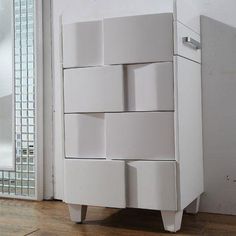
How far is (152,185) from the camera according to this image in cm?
142

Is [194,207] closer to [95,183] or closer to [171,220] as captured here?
[171,220]

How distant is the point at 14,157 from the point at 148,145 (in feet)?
3.16

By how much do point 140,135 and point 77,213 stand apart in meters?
0.43

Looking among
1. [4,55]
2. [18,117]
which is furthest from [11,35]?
[18,117]

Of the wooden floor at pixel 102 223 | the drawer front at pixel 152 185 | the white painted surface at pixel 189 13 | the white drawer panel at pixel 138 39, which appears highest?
the white painted surface at pixel 189 13

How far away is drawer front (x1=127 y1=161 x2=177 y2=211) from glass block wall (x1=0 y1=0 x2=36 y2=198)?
77cm

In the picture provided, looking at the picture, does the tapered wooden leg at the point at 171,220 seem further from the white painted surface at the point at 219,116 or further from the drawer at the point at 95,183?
the white painted surface at the point at 219,116

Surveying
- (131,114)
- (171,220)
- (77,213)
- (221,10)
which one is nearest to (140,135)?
(131,114)

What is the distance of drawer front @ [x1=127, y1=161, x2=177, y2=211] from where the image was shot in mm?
1403

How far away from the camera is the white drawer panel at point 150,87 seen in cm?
141

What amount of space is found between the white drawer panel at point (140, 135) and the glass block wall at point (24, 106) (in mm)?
719

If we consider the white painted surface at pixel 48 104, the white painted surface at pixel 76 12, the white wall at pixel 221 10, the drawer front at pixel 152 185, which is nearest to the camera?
the drawer front at pixel 152 185

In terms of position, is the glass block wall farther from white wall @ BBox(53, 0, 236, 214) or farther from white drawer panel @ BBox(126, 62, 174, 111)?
white drawer panel @ BBox(126, 62, 174, 111)

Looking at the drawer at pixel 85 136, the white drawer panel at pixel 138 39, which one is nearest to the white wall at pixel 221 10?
the white drawer panel at pixel 138 39
